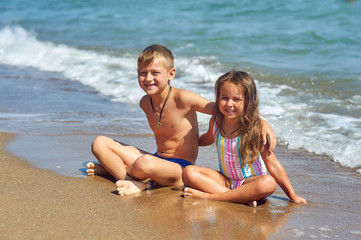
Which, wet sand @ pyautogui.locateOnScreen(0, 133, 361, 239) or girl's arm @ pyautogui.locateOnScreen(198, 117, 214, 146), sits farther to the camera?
girl's arm @ pyautogui.locateOnScreen(198, 117, 214, 146)

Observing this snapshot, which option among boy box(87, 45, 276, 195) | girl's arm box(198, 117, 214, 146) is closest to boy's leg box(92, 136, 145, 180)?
boy box(87, 45, 276, 195)

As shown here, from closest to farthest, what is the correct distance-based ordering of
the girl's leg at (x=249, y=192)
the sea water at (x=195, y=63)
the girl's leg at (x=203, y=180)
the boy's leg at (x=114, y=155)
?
the girl's leg at (x=249, y=192) → the girl's leg at (x=203, y=180) → the boy's leg at (x=114, y=155) → the sea water at (x=195, y=63)

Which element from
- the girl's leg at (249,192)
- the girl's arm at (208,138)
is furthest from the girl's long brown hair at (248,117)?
the girl's arm at (208,138)

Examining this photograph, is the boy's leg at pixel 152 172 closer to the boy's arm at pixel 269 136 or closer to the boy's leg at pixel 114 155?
the boy's leg at pixel 114 155

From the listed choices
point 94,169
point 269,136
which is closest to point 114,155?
point 94,169

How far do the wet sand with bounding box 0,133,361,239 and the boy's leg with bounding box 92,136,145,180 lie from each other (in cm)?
11

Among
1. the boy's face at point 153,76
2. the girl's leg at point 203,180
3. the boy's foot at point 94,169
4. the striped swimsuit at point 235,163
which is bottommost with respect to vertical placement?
the boy's foot at point 94,169

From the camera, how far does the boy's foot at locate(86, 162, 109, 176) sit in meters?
3.88

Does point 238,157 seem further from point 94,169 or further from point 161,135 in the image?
point 94,169

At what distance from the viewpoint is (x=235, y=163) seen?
3.51 metres

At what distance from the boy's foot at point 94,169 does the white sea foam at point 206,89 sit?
200 cm

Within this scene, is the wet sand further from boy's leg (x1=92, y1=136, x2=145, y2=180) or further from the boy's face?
the boy's face

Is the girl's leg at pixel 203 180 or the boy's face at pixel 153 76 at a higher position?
the boy's face at pixel 153 76

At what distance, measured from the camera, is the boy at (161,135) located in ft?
12.0
